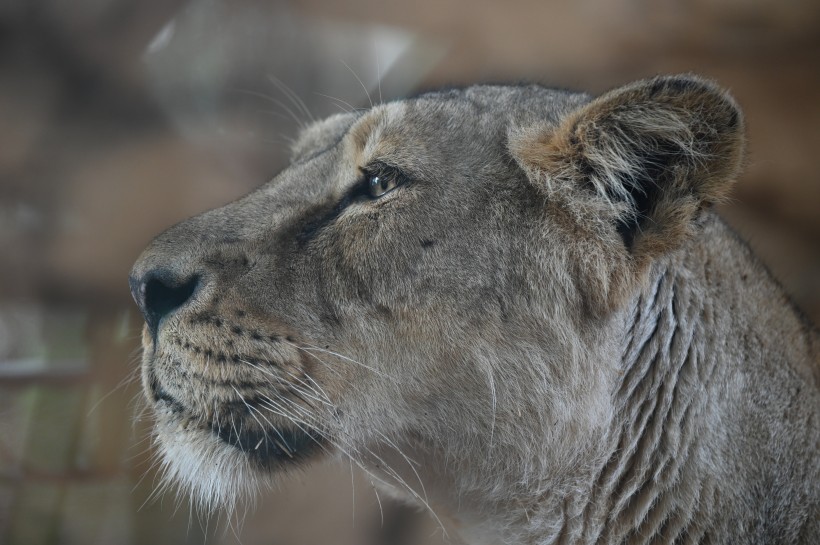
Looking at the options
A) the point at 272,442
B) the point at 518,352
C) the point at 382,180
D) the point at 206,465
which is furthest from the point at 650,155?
the point at 206,465

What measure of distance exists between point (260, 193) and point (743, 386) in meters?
1.44

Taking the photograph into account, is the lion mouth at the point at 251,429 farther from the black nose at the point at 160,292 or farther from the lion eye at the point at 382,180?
the lion eye at the point at 382,180

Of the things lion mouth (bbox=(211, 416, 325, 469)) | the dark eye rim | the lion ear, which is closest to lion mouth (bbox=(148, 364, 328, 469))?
lion mouth (bbox=(211, 416, 325, 469))

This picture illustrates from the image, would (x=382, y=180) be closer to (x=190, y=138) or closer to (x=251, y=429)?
(x=251, y=429)

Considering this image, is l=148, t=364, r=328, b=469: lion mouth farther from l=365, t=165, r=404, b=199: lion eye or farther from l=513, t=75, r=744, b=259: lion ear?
l=513, t=75, r=744, b=259: lion ear

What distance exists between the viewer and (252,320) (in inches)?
82.7

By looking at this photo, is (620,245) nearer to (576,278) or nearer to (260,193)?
(576,278)

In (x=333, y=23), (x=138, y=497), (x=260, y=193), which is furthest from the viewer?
(x=333, y=23)

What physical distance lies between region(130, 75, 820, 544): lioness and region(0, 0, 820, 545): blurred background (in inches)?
25.3

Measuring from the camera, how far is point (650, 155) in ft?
6.77

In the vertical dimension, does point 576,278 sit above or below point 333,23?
below

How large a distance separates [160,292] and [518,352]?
94 centimetres

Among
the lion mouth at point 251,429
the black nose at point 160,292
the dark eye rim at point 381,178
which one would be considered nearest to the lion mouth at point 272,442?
the lion mouth at point 251,429

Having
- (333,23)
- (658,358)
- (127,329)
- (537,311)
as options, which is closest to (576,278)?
(537,311)
